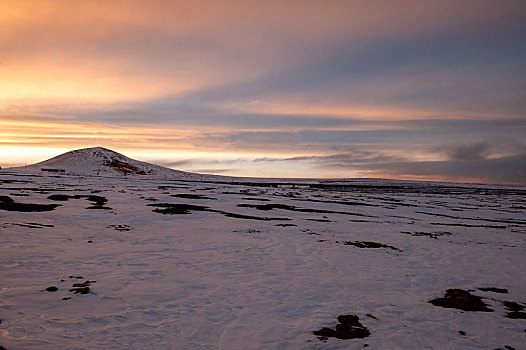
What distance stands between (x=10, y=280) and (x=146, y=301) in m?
4.29

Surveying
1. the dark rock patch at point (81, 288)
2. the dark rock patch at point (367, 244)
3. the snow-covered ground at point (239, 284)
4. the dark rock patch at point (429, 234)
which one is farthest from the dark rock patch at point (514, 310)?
the dark rock patch at point (81, 288)

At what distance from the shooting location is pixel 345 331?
8375mm

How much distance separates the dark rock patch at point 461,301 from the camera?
1010cm

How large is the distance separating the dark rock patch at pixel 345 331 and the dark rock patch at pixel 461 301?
311 centimetres

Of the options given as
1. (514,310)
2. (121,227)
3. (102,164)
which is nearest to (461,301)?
(514,310)

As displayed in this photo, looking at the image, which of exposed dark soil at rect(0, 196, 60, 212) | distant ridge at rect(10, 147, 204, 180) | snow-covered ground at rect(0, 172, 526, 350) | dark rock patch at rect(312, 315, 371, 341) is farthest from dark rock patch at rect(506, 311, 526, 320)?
distant ridge at rect(10, 147, 204, 180)

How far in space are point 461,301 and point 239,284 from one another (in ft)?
22.2

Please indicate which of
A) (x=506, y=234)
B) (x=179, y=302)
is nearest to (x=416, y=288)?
(x=179, y=302)

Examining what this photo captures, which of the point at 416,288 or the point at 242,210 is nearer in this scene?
the point at 416,288

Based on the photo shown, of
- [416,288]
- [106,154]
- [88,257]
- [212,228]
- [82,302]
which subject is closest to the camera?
[82,302]

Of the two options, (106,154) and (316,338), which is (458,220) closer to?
(316,338)

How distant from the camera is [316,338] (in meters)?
8.01

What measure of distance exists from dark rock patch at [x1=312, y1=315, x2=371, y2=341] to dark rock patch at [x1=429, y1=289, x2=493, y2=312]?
3.11 m

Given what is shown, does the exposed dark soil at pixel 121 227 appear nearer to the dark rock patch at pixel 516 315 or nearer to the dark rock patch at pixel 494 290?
the dark rock patch at pixel 494 290
